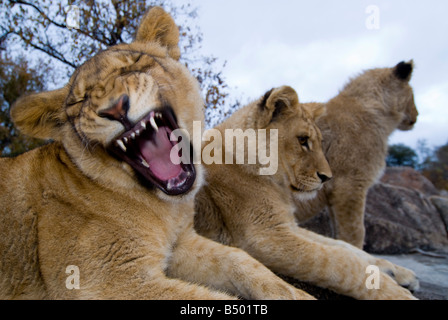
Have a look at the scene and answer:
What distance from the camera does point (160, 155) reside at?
234 centimetres

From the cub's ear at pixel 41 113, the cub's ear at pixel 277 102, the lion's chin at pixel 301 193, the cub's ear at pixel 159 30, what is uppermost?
the cub's ear at pixel 159 30

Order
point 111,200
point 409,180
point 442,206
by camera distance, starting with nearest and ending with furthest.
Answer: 1. point 111,200
2. point 442,206
3. point 409,180

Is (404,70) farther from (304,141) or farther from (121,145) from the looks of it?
(121,145)

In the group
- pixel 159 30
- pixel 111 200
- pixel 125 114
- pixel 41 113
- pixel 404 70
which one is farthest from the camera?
pixel 404 70

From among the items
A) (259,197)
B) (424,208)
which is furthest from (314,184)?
(424,208)

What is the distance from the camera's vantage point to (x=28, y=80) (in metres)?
12.9

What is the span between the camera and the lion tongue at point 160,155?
2.29 meters

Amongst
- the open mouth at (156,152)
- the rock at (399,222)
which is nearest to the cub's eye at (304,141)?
the open mouth at (156,152)

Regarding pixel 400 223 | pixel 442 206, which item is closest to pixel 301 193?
pixel 400 223

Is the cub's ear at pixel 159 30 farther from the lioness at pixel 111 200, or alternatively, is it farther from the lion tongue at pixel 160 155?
Result: the lion tongue at pixel 160 155

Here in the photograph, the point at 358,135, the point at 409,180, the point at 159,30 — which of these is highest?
the point at 159,30

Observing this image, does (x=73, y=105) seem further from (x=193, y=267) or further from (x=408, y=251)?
(x=408, y=251)

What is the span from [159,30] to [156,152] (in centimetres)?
107
